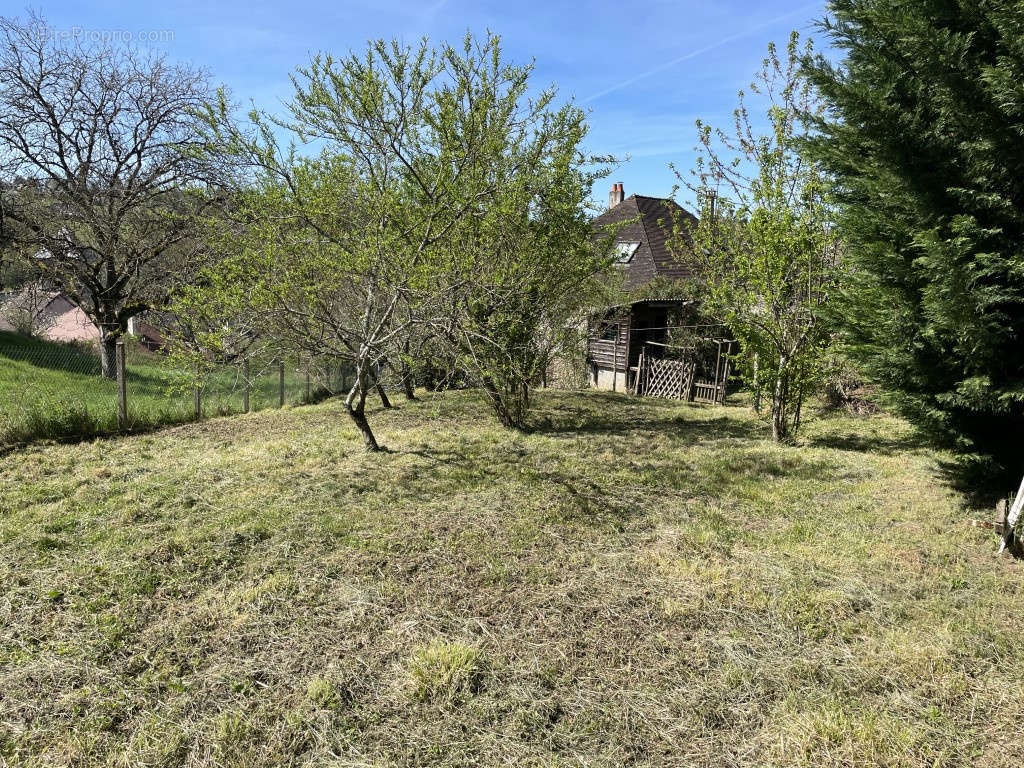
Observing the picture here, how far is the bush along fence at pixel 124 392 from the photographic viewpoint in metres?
7.09

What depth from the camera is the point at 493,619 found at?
3.39 meters

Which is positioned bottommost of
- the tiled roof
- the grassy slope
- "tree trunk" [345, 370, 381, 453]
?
the grassy slope

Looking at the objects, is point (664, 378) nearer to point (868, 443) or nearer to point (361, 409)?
point (868, 443)

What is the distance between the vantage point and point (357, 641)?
313 cm

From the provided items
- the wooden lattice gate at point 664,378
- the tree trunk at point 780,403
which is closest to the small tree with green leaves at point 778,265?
the tree trunk at point 780,403

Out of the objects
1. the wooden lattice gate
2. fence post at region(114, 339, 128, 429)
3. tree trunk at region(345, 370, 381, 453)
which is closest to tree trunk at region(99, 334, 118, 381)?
fence post at region(114, 339, 128, 429)

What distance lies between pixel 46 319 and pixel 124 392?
20526 millimetres

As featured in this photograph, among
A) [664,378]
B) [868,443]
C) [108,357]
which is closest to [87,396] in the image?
[108,357]

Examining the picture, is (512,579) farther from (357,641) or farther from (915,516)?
(915,516)

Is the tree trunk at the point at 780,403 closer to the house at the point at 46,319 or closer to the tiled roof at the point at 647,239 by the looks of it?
the tiled roof at the point at 647,239

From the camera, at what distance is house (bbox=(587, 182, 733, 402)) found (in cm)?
1348

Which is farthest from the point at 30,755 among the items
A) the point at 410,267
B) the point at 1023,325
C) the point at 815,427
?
the point at 815,427

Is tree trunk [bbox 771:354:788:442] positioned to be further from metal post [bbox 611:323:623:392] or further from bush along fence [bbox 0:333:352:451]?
metal post [bbox 611:323:623:392]

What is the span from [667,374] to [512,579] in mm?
11532
